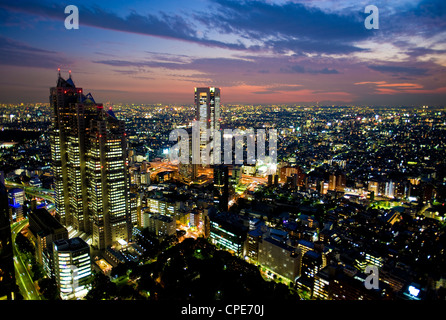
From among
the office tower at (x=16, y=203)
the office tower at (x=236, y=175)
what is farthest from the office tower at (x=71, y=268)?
the office tower at (x=236, y=175)

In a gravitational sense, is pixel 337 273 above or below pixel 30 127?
below

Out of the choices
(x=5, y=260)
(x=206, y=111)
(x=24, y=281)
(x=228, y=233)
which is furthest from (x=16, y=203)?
(x=206, y=111)

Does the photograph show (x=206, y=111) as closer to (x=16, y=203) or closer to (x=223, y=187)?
(x=223, y=187)

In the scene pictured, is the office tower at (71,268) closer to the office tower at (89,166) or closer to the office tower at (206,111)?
the office tower at (89,166)

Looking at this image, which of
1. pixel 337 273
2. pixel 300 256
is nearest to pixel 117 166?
pixel 300 256

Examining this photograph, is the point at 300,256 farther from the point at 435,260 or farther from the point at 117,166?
the point at 117,166
